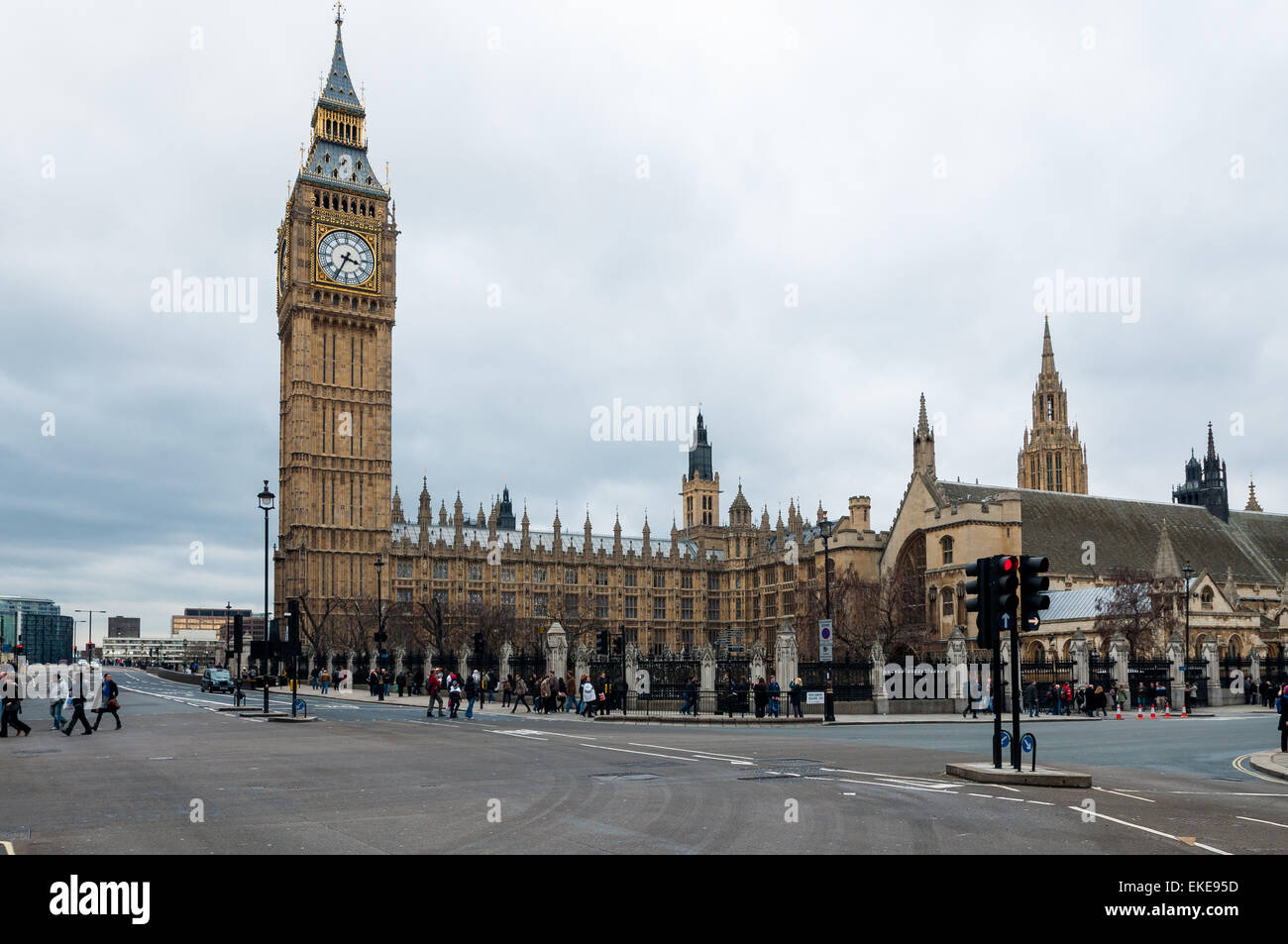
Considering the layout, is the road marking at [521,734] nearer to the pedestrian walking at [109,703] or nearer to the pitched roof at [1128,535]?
the pedestrian walking at [109,703]

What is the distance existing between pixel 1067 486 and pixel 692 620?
140 feet

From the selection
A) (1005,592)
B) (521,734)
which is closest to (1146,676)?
(521,734)

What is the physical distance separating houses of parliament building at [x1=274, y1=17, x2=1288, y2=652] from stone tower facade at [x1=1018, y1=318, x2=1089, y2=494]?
0.20 metres

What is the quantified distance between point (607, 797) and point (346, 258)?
101m

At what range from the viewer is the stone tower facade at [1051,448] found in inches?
4675

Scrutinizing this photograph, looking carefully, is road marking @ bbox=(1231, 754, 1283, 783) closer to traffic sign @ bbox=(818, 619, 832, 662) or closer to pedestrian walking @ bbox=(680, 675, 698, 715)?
traffic sign @ bbox=(818, 619, 832, 662)

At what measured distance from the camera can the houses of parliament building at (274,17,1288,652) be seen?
78938 millimetres

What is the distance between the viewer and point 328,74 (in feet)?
385

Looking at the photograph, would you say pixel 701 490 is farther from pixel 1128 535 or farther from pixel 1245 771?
pixel 1245 771

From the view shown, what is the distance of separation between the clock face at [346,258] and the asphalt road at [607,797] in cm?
8489

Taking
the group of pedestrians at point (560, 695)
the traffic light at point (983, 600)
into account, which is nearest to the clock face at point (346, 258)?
the group of pedestrians at point (560, 695)

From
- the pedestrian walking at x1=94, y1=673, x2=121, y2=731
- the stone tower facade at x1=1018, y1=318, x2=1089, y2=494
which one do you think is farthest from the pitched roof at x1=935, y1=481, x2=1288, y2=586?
the pedestrian walking at x1=94, y1=673, x2=121, y2=731

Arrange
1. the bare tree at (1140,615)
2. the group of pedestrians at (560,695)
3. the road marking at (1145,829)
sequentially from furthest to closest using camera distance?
the bare tree at (1140,615) < the group of pedestrians at (560,695) < the road marking at (1145,829)
